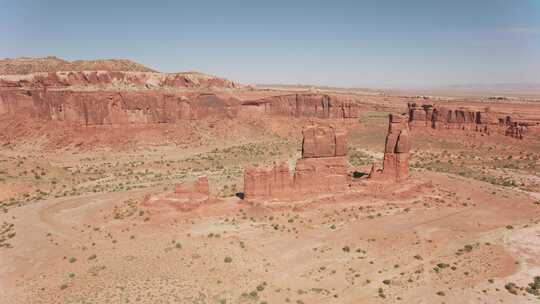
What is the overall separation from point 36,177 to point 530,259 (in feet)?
140

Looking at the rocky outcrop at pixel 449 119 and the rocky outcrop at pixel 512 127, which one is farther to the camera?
the rocky outcrop at pixel 449 119

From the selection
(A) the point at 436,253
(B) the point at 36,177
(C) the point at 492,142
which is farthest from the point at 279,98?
(A) the point at 436,253

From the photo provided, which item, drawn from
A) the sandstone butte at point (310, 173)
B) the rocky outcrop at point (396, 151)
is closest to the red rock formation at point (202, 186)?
the sandstone butte at point (310, 173)

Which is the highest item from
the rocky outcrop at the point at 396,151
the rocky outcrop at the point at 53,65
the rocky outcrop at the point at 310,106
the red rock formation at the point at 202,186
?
the rocky outcrop at the point at 53,65

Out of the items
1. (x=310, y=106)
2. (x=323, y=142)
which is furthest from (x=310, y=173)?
(x=310, y=106)

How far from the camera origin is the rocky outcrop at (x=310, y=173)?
88.0ft

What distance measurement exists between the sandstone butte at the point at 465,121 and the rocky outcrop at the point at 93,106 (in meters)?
43.2

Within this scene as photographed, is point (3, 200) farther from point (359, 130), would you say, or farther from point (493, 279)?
point (359, 130)

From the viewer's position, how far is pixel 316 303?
619 inches

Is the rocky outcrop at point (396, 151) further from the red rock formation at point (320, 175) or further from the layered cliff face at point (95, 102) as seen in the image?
the layered cliff face at point (95, 102)

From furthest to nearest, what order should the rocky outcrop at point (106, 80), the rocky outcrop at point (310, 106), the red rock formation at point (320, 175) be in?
the rocky outcrop at point (310, 106) < the rocky outcrop at point (106, 80) < the red rock formation at point (320, 175)

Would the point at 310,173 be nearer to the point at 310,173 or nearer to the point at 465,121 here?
→ the point at 310,173

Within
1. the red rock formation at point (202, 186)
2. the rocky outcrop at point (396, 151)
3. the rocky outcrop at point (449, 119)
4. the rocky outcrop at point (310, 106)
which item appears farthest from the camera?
the rocky outcrop at point (310, 106)

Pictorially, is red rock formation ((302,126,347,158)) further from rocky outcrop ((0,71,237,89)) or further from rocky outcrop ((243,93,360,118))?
rocky outcrop ((0,71,237,89))
